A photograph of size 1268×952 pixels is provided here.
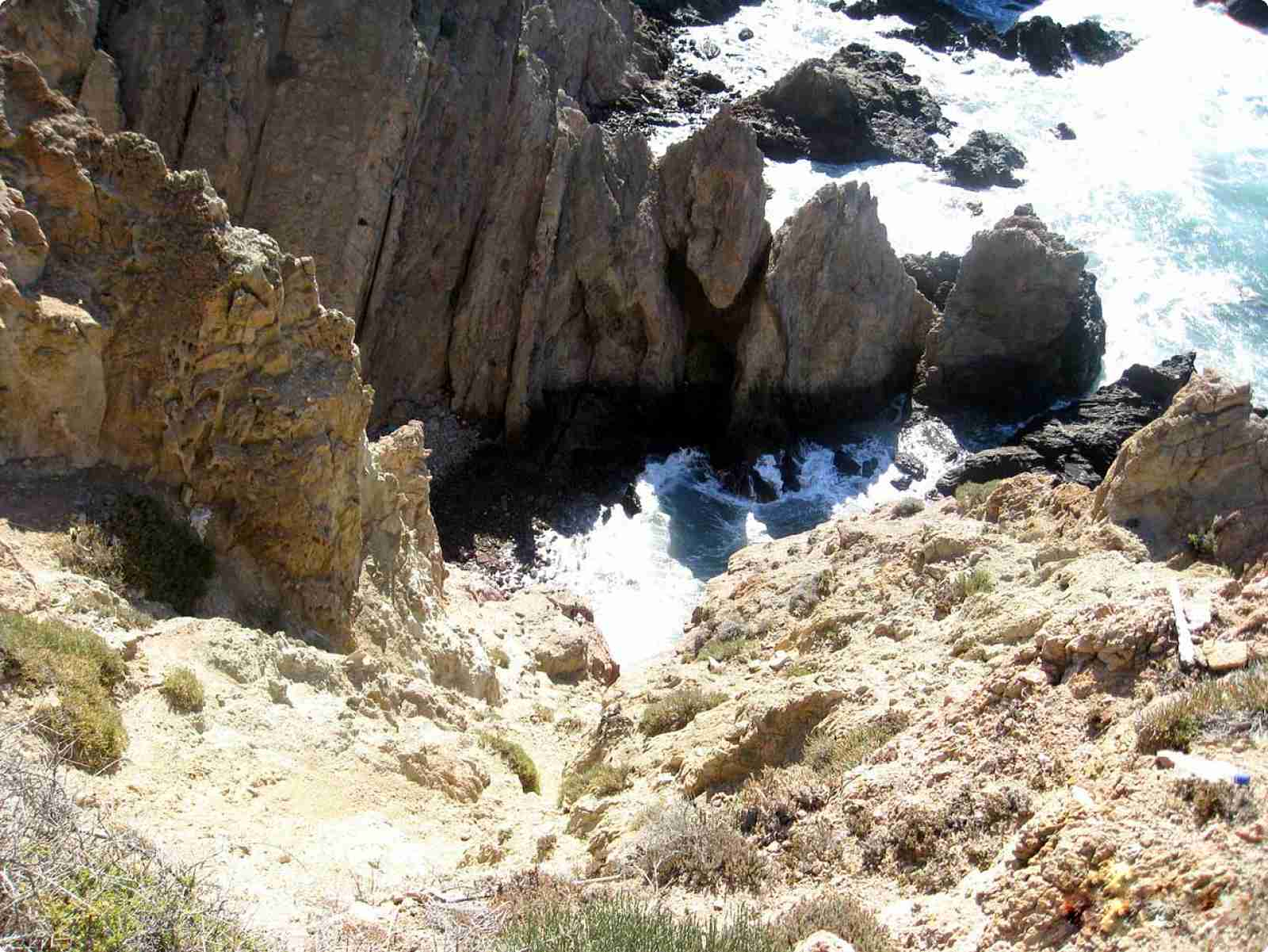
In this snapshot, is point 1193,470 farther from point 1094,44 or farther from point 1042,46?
point 1094,44

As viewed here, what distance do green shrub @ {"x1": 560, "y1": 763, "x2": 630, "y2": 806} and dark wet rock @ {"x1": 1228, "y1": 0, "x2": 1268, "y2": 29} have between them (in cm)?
5434

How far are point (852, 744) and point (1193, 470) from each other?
485 centimetres

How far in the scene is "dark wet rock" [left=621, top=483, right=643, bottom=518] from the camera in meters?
23.4

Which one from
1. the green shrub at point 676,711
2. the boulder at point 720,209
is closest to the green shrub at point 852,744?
the green shrub at point 676,711

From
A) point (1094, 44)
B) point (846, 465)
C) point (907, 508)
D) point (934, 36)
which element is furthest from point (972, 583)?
point (1094, 44)

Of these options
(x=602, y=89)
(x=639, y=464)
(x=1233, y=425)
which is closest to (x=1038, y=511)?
(x=1233, y=425)

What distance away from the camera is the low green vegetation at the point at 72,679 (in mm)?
6543

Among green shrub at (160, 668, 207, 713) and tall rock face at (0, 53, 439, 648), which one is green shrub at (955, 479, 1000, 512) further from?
green shrub at (160, 668, 207, 713)

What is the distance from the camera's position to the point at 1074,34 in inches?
1809

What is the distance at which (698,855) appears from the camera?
6148mm

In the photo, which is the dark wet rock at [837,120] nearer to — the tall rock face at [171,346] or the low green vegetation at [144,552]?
the tall rock face at [171,346]

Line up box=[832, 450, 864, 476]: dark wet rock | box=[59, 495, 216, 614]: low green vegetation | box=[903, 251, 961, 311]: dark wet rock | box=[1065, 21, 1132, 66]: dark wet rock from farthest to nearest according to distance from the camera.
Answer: box=[1065, 21, 1132, 66]: dark wet rock < box=[903, 251, 961, 311]: dark wet rock < box=[832, 450, 864, 476]: dark wet rock < box=[59, 495, 216, 614]: low green vegetation

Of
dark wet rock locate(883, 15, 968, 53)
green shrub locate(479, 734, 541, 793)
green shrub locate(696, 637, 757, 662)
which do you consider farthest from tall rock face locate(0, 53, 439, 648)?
dark wet rock locate(883, 15, 968, 53)

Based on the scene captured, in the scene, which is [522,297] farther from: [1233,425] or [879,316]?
[1233,425]
